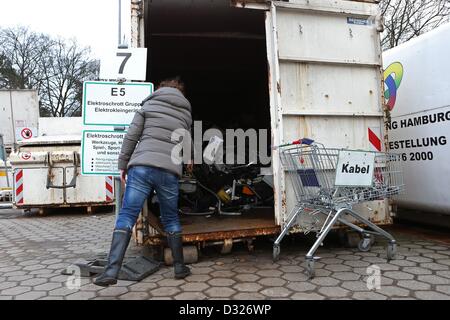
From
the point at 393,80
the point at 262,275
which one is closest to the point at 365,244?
the point at 262,275

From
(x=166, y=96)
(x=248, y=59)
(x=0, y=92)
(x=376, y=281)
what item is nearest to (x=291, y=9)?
(x=166, y=96)

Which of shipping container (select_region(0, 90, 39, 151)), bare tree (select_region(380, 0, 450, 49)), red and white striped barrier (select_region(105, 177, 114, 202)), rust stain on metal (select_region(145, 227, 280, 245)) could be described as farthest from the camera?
bare tree (select_region(380, 0, 450, 49))

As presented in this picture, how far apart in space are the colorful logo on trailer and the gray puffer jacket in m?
3.20

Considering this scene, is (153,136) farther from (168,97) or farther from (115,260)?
(115,260)

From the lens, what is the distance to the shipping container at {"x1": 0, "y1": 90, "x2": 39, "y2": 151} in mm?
12055

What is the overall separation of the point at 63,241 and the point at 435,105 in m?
5.38

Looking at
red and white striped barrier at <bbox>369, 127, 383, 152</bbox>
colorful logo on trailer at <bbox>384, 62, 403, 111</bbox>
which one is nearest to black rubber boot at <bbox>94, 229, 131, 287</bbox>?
red and white striped barrier at <bbox>369, 127, 383, 152</bbox>

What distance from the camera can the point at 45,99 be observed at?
104 ft

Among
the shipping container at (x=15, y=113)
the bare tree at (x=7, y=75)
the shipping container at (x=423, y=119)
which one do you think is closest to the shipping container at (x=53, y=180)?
the shipping container at (x=15, y=113)

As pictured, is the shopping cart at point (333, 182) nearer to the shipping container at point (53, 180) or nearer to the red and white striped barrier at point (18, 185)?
the shipping container at point (53, 180)

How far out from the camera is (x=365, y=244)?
4.17 meters

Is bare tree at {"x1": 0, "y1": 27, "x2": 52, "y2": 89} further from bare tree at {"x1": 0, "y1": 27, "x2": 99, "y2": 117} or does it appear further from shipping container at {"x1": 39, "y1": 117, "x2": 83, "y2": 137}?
shipping container at {"x1": 39, "y1": 117, "x2": 83, "y2": 137}

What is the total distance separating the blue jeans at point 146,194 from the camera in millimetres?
3312

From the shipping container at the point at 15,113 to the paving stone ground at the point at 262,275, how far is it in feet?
26.8
